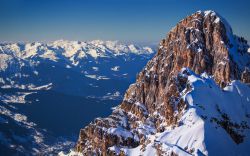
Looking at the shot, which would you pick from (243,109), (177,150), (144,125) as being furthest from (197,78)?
(177,150)

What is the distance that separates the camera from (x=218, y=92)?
15988 cm

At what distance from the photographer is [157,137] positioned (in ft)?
468

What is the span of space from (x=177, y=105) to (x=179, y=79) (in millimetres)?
14156


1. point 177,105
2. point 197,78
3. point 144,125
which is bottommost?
point 144,125

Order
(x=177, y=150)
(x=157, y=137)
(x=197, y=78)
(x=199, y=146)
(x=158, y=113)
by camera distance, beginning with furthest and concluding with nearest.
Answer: (x=158, y=113) → (x=197, y=78) → (x=157, y=137) → (x=199, y=146) → (x=177, y=150)

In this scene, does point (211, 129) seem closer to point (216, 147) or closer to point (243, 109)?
point (216, 147)

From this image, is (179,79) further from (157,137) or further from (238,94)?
(157,137)

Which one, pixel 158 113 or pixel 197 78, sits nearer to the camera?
pixel 197 78

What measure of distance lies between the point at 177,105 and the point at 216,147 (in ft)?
97.0

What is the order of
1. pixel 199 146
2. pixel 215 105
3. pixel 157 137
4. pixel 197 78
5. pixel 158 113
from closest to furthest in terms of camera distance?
pixel 199 146
pixel 157 137
pixel 215 105
pixel 197 78
pixel 158 113

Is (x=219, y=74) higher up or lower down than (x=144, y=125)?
higher up

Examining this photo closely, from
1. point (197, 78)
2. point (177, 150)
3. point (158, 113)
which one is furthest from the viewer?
point (158, 113)

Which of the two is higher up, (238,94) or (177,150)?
(238,94)

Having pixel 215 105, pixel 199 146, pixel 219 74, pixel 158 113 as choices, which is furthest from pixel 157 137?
pixel 219 74
